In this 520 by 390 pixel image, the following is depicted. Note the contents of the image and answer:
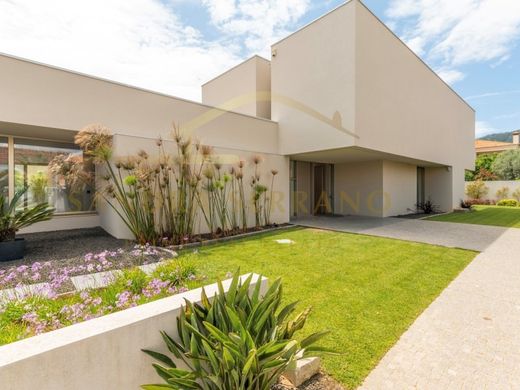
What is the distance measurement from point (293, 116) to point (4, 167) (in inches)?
408

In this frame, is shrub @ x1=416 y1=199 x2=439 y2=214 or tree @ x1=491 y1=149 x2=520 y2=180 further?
tree @ x1=491 y1=149 x2=520 y2=180

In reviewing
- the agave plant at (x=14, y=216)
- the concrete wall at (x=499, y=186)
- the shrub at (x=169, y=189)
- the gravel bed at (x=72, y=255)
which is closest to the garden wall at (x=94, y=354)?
the gravel bed at (x=72, y=255)

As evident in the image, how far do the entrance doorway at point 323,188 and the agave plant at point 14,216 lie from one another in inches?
492

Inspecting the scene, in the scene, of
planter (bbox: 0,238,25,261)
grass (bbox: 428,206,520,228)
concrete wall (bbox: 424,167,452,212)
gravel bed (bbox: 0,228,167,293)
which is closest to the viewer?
gravel bed (bbox: 0,228,167,293)

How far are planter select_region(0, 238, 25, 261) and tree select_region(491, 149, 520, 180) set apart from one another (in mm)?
40074

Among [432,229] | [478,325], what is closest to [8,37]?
[478,325]

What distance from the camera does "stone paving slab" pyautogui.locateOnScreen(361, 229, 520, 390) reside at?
7.63 feet

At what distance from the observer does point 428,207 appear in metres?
16.0

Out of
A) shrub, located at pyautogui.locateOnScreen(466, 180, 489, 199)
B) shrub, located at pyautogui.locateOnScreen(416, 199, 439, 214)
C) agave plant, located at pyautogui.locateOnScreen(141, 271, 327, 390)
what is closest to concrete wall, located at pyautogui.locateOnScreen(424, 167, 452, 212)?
shrub, located at pyautogui.locateOnScreen(416, 199, 439, 214)

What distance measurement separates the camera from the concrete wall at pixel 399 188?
13.7 meters

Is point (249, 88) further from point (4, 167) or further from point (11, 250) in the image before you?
point (11, 250)

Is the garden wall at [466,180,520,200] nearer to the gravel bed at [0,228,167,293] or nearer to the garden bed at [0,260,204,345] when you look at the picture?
the gravel bed at [0,228,167,293]

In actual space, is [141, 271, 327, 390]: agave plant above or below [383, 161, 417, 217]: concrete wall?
below

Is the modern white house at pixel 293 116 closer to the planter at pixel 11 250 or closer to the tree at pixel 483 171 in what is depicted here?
the planter at pixel 11 250
